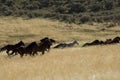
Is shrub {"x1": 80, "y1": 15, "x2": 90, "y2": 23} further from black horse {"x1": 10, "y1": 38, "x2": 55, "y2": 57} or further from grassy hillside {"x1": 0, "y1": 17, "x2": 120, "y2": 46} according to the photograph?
black horse {"x1": 10, "y1": 38, "x2": 55, "y2": 57}

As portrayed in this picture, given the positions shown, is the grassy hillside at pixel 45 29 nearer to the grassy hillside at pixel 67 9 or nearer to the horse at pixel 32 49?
the grassy hillside at pixel 67 9

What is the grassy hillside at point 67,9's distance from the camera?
9619 cm

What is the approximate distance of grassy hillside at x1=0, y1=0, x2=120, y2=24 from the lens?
96188 mm

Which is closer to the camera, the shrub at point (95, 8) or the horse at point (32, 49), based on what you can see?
the horse at point (32, 49)

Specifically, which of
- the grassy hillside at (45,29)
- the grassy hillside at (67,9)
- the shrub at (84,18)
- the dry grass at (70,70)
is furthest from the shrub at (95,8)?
the dry grass at (70,70)

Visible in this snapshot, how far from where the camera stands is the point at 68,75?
47.0ft

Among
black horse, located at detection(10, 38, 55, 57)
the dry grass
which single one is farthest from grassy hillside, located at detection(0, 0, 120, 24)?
the dry grass

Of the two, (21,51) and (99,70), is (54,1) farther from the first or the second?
(99,70)

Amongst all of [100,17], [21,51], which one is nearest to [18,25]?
[100,17]

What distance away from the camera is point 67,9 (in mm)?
109125

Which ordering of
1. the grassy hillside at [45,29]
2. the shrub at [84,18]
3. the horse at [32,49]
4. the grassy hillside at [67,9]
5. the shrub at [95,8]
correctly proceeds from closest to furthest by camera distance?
the horse at [32,49]
the grassy hillside at [45,29]
the shrub at [84,18]
the grassy hillside at [67,9]
the shrub at [95,8]

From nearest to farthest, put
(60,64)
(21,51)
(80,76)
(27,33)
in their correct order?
(80,76)
(60,64)
(21,51)
(27,33)

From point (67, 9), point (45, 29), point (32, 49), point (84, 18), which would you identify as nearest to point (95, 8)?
point (67, 9)

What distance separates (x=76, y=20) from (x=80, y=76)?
82541 mm
